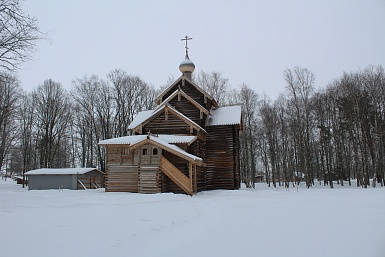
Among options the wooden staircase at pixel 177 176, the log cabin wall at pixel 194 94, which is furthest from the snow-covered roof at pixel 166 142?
the log cabin wall at pixel 194 94

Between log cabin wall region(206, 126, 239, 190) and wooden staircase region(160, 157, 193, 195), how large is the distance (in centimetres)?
695

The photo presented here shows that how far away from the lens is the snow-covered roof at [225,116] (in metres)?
26.5

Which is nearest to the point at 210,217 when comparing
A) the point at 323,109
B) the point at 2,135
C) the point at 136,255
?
the point at 136,255

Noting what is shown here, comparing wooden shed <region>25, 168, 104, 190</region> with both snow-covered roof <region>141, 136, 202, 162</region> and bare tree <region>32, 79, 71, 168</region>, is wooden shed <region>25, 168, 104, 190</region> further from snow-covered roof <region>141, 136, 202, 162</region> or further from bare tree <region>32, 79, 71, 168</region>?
snow-covered roof <region>141, 136, 202, 162</region>

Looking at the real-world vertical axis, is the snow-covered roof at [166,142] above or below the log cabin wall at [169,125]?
below

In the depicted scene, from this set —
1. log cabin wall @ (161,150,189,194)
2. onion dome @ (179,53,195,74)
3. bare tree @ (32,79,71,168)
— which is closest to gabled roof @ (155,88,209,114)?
onion dome @ (179,53,195,74)

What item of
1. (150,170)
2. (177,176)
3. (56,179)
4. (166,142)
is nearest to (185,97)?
(166,142)

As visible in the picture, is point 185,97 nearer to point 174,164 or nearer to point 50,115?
point 174,164

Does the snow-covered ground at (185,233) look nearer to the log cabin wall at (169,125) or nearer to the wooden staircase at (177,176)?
the wooden staircase at (177,176)

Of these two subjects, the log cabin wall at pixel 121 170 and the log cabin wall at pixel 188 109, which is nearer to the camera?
the log cabin wall at pixel 121 170

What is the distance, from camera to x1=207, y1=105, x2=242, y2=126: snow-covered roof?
86.8 feet

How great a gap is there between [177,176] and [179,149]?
6.45 feet

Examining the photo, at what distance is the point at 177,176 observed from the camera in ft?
65.9

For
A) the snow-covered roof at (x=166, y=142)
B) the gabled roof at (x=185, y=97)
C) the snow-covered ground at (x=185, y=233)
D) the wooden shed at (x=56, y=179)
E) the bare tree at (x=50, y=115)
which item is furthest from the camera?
the bare tree at (x=50, y=115)
